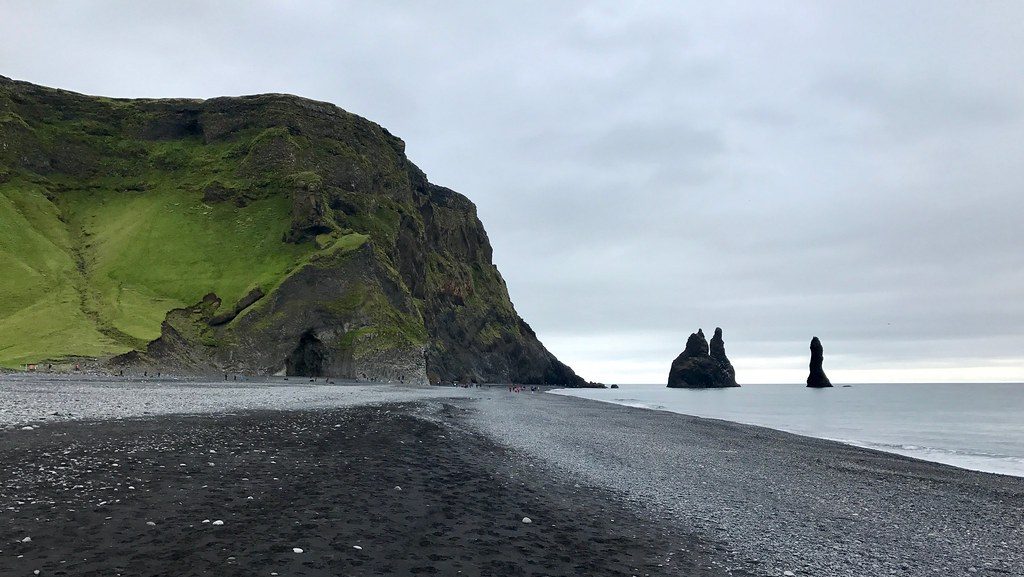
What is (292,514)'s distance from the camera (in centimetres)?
1068

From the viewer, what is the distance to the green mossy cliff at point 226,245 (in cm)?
9462

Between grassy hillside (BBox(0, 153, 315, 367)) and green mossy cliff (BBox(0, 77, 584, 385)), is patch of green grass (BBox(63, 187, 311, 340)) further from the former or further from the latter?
green mossy cliff (BBox(0, 77, 584, 385))

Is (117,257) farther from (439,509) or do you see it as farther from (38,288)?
(439,509)

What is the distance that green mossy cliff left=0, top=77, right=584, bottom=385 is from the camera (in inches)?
3725

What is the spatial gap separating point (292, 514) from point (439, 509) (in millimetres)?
3090

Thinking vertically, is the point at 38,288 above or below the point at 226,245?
below

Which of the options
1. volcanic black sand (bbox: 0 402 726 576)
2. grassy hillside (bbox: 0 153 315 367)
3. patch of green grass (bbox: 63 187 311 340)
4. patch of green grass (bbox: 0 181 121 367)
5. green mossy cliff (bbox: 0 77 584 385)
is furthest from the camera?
patch of green grass (bbox: 63 187 311 340)

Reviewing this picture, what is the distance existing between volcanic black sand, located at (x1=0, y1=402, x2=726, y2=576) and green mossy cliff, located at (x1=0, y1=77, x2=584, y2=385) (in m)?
76.8

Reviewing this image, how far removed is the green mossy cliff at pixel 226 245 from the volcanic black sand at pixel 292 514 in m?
76.8

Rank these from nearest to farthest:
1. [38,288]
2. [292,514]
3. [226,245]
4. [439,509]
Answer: [292,514] < [439,509] < [38,288] < [226,245]

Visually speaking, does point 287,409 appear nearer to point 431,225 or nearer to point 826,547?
point 826,547

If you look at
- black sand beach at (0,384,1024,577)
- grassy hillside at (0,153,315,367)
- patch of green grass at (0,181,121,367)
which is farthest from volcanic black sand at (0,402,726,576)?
grassy hillside at (0,153,315,367)

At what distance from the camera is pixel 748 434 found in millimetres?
39250

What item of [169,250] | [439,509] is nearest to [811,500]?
[439,509]
